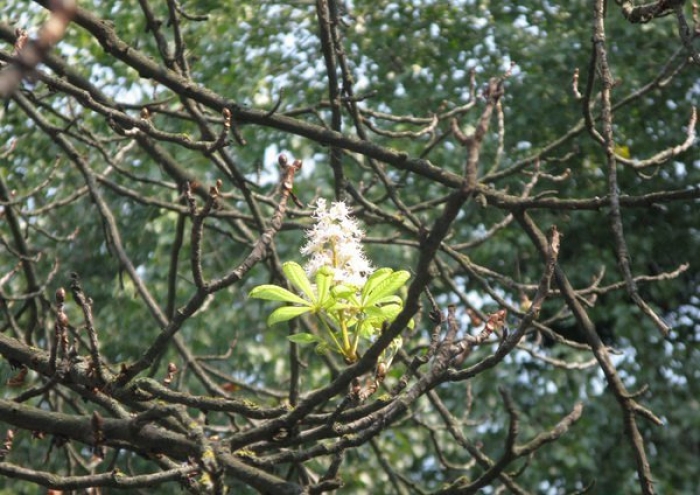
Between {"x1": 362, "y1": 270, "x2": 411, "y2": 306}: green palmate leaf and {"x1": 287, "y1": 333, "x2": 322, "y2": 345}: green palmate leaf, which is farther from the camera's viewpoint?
{"x1": 287, "y1": 333, "x2": 322, "y2": 345}: green palmate leaf

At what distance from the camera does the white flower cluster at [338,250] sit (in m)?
2.19

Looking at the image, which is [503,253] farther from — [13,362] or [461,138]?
[461,138]

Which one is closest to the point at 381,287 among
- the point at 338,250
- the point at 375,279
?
the point at 375,279

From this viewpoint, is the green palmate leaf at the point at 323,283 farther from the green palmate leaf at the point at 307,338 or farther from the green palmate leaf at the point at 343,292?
the green palmate leaf at the point at 307,338

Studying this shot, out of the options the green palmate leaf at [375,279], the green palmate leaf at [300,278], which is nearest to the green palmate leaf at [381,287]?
the green palmate leaf at [375,279]

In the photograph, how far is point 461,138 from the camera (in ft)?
4.53

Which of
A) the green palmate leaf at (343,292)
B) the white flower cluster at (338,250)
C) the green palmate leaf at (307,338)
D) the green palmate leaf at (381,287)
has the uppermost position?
the white flower cluster at (338,250)

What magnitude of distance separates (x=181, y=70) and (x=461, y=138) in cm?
271

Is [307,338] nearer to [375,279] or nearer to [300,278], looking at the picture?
[300,278]

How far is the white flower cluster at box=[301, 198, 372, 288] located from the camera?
86.0 inches

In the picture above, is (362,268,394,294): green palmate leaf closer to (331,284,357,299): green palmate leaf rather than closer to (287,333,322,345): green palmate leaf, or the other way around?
(331,284,357,299): green palmate leaf

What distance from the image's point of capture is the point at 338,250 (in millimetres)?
2252

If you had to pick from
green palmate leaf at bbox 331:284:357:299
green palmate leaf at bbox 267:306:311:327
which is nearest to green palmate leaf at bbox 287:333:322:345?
green palmate leaf at bbox 267:306:311:327

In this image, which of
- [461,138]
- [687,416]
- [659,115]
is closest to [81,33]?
[659,115]
